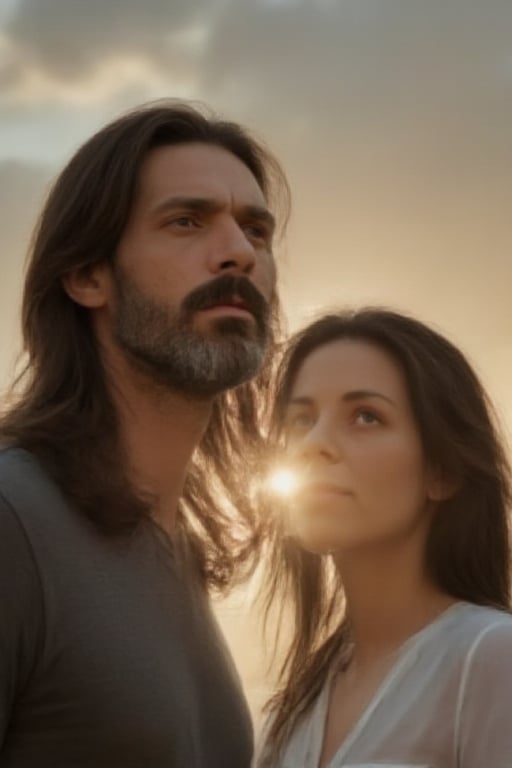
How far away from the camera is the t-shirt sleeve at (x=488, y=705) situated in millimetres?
3836

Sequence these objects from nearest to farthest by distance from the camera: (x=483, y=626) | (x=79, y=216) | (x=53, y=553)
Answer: (x=483, y=626), (x=53, y=553), (x=79, y=216)

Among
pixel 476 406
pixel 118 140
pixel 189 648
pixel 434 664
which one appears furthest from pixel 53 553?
pixel 118 140

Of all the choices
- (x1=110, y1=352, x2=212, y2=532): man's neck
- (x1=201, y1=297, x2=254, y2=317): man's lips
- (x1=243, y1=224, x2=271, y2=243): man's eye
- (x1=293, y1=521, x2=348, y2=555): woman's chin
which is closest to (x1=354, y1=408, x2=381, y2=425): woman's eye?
(x1=293, y1=521, x2=348, y2=555): woman's chin

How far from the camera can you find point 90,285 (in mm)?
5609

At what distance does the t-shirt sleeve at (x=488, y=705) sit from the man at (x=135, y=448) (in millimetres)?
1072

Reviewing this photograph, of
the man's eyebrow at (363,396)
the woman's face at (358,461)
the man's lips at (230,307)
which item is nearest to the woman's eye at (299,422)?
the woman's face at (358,461)

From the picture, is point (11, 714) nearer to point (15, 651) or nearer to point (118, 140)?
point (15, 651)

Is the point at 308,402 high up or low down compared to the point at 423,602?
up

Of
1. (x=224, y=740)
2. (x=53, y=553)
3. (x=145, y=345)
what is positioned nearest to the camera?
(x=53, y=553)

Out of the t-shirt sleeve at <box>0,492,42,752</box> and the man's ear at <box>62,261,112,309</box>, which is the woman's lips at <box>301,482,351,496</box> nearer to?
the t-shirt sleeve at <box>0,492,42,752</box>

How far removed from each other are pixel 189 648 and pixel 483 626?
1.20m

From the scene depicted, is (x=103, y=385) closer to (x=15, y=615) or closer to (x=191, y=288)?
(x=191, y=288)

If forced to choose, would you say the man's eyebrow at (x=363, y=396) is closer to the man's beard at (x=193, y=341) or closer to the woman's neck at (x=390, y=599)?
the woman's neck at (x=390, y=599)

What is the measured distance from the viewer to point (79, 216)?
571 centimetres
